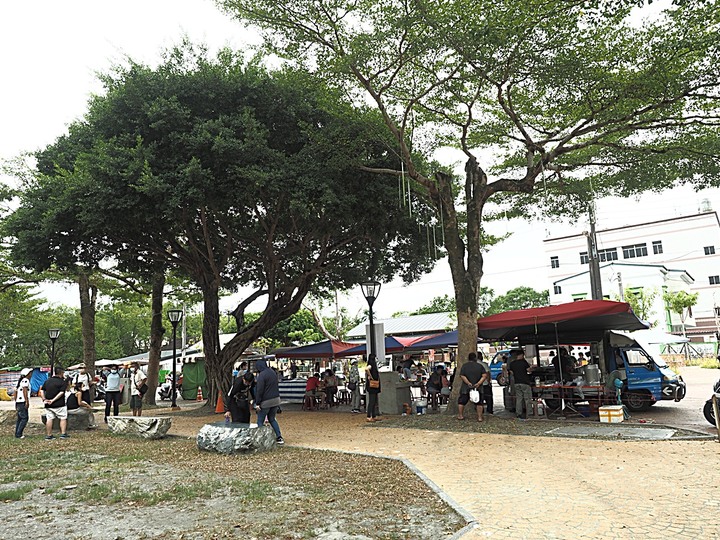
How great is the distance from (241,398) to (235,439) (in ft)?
5.35

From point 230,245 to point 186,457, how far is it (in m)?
9.46

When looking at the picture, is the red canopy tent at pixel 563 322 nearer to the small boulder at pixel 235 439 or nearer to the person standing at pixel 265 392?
the person standing at pixel 265 392

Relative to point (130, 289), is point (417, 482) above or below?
below

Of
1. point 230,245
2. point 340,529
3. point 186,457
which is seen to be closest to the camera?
point 340,529

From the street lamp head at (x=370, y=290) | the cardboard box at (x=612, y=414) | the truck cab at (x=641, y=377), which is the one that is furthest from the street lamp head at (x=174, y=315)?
the cardboard box at (x=612, y=414)

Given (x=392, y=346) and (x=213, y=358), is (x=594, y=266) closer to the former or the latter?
(x=392, y=346)

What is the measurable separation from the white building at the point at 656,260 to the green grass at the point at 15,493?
167 ft

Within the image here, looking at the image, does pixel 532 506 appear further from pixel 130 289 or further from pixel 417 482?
pixel 130 289

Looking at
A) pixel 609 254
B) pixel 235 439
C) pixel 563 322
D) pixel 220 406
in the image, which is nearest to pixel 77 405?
pixel 220 406

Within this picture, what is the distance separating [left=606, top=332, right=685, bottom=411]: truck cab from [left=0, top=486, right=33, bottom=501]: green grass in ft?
42.5

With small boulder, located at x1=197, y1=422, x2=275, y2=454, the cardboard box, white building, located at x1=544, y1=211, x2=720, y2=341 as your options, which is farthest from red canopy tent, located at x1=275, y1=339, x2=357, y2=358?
white building, located at x1=544, y1=211, x2=720, y2=341

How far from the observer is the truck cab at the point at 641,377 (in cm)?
1445

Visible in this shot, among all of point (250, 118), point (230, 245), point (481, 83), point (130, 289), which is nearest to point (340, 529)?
point (481, 83)

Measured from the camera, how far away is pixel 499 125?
15352mm
